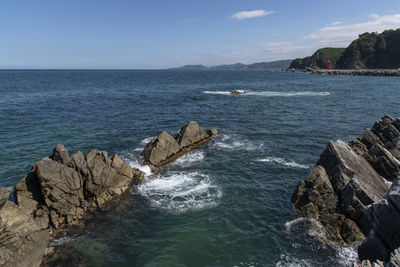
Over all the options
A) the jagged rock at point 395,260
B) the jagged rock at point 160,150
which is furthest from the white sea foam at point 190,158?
the jagged rock at point 395,260

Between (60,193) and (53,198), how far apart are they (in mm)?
548

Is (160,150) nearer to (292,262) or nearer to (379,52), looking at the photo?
(292,262)

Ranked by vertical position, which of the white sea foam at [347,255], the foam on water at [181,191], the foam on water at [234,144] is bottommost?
the white sea foam at [347,255]

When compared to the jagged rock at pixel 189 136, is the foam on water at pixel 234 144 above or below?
below

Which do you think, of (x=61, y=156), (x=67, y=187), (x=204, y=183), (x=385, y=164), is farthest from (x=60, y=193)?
(x=385, y=164)

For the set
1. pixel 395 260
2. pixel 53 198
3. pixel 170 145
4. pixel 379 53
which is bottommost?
pixel 53 198

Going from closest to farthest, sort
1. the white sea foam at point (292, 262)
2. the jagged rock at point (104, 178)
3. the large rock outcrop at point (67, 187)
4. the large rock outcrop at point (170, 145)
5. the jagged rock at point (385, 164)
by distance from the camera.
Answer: the white sea foam at point (292, 262) → the large rock outcrop at point (67, 187) → the jagged rock at point (104, 178) → the jagged rock at point (385, 164) → the large rock outcrop at point (170, 145)

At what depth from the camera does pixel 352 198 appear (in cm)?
1661

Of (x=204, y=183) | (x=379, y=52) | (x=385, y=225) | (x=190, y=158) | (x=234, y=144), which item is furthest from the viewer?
(x=379, y=52)

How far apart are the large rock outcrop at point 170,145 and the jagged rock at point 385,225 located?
20309 millimetres

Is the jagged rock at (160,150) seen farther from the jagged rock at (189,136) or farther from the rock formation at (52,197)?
the rock formation at (52,197)

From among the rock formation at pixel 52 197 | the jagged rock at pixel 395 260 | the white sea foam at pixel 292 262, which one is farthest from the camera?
the rock formation at pixel 52 197

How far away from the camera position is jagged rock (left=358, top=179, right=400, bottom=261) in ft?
33.2

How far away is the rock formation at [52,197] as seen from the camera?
14.5 m
